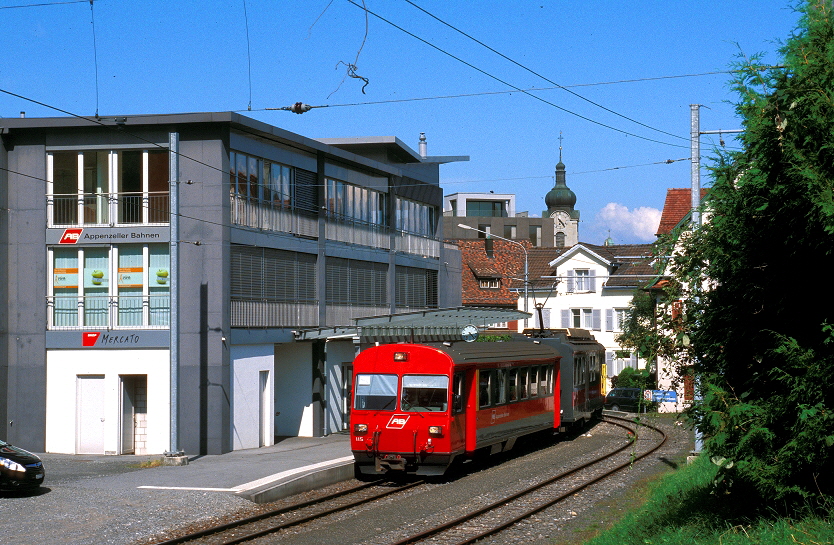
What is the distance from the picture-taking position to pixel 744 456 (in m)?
9.05

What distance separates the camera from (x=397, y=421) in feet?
65.2

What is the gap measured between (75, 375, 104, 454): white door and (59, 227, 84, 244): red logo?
362 centimetres

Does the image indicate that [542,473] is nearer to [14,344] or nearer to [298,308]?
[298,308]

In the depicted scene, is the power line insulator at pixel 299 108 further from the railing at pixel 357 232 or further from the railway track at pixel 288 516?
the railing at pixel 357 232

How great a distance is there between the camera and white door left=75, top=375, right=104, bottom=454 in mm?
25531

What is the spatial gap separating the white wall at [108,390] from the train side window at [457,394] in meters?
8.78

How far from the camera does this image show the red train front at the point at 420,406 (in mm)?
19672

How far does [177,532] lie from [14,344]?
1360 centimetres

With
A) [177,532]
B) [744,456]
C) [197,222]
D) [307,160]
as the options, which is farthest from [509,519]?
[307,160]

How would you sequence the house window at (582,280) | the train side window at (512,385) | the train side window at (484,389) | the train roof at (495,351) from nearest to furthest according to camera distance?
the train roof at (495,351) < the train side window at (484,389) < the train side window at (512,385) < the house window at (582,280)

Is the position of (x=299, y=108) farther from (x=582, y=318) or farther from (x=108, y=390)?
(x=582, y=318)

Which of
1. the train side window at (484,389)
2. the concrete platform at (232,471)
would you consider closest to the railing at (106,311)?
the concrete platform at (232,471)

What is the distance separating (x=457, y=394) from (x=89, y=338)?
11.1 metres

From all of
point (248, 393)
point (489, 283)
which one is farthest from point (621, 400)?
point (489, 283)
